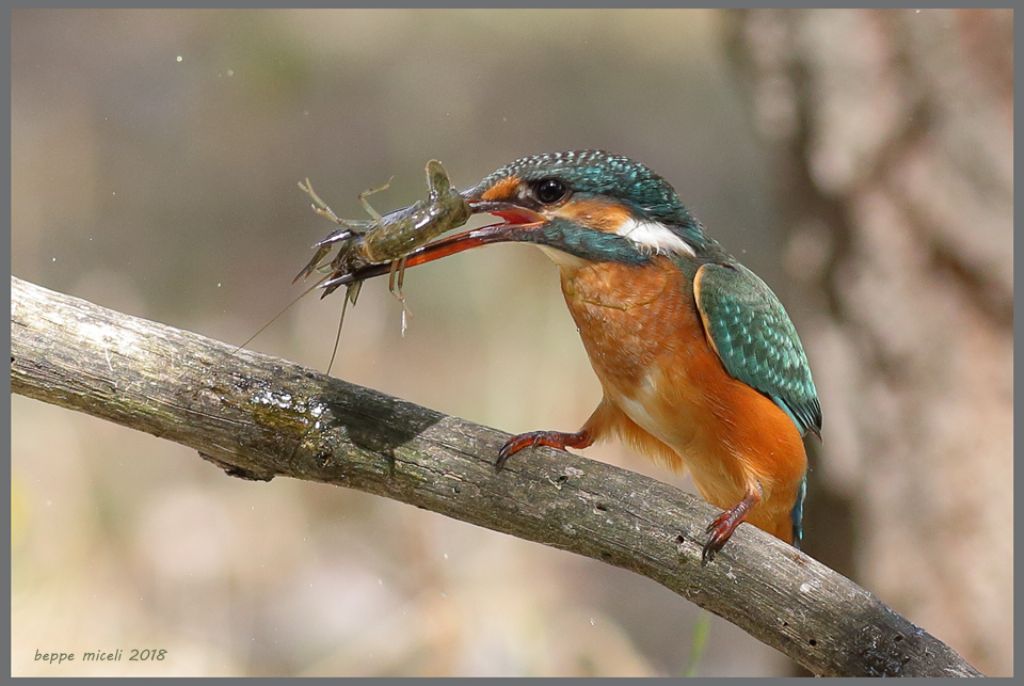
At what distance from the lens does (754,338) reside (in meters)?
2.53

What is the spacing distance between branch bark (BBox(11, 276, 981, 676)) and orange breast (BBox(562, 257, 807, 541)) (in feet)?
1.07

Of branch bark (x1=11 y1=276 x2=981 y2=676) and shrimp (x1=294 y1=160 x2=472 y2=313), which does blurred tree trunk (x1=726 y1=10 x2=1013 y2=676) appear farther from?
shrimp (x1=294 y1=160 x2=472 y2=313)

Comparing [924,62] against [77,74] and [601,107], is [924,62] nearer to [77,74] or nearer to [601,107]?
[601,107]

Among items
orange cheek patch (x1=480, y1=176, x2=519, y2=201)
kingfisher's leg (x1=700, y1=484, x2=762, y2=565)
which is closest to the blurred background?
kingfisher's leg (x1=700, y1=484, x2=762, y2=565)

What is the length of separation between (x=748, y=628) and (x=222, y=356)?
4.00 feet

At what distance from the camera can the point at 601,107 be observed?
22.9 ft

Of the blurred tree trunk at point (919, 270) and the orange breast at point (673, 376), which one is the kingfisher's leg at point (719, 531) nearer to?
the orange breast at point (673, 376)

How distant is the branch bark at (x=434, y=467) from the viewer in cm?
208

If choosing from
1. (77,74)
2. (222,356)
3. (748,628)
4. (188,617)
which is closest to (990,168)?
(748,628)

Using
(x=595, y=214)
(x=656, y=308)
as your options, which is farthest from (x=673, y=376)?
(x=595, y=214)

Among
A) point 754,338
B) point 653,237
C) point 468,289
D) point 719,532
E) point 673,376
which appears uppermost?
point 653,237

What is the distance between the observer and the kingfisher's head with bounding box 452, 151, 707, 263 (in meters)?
2.35

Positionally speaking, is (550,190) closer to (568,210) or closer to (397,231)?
(568,210)

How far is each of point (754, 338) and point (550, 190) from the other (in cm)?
62
